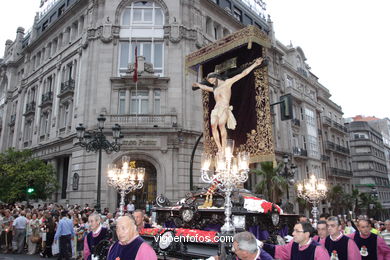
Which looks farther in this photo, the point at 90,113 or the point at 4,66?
the point at 4,66

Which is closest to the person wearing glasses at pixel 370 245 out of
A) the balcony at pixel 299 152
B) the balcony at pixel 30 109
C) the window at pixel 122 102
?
the window at pixel 122 102

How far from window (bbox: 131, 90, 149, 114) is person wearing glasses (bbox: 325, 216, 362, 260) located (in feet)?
61.0

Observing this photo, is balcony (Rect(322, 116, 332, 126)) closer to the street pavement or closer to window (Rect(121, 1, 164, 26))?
window (Rect(121, 1, 164, 26))

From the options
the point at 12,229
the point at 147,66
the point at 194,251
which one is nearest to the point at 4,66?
the point at 147,66

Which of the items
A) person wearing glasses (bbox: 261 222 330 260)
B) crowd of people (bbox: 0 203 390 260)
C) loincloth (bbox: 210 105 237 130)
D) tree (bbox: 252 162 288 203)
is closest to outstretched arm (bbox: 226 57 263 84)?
loincloth (bbox: 210 105 237 130)

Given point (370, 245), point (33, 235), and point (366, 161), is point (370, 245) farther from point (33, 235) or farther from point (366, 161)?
point (366, 161)

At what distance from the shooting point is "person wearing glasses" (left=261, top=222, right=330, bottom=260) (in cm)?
425

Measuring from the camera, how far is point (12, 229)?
1302cm

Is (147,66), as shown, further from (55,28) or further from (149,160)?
(55,28)

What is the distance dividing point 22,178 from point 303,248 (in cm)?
2239

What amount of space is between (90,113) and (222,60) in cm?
1232

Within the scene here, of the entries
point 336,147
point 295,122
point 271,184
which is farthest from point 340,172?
point 271,184

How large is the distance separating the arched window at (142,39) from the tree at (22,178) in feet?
31.5

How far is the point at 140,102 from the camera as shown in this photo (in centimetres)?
2292
